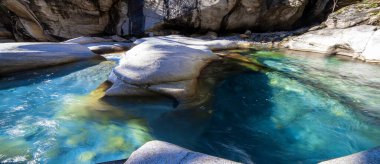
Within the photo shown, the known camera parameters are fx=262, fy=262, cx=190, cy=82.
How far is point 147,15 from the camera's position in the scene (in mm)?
11555

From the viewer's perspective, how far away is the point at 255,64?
6984 millimetres

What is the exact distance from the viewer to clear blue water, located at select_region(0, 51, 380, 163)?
10.6ft

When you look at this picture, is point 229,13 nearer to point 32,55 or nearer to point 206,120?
point 32,55

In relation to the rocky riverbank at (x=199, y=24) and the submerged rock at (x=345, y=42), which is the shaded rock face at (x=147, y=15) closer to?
the rocky riverbank at (x=199, y=24)

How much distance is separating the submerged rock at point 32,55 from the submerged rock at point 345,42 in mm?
7429

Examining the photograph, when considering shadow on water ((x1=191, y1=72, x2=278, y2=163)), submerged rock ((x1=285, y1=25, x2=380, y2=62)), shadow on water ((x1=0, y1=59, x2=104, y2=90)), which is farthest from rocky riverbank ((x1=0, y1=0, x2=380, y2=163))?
shadow on water ((x1=191, y1=72, x2=278, y2=163))

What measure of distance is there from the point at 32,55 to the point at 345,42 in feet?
29.6

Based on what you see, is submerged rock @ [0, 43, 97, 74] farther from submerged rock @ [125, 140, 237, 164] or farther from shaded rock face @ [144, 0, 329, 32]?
shaded rock face @ [144, 0, 329, 32]

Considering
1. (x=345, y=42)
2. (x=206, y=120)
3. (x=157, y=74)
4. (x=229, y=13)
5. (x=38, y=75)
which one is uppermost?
(x=229, y=13)

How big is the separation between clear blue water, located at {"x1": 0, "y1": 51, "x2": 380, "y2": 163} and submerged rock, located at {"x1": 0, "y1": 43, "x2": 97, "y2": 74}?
0.90 feet

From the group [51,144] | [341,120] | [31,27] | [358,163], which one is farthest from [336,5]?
[31,27]

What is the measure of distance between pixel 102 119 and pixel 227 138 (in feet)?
6.02

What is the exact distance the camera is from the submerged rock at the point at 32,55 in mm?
5773

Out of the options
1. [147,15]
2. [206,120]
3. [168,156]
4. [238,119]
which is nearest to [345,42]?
[238,119]
